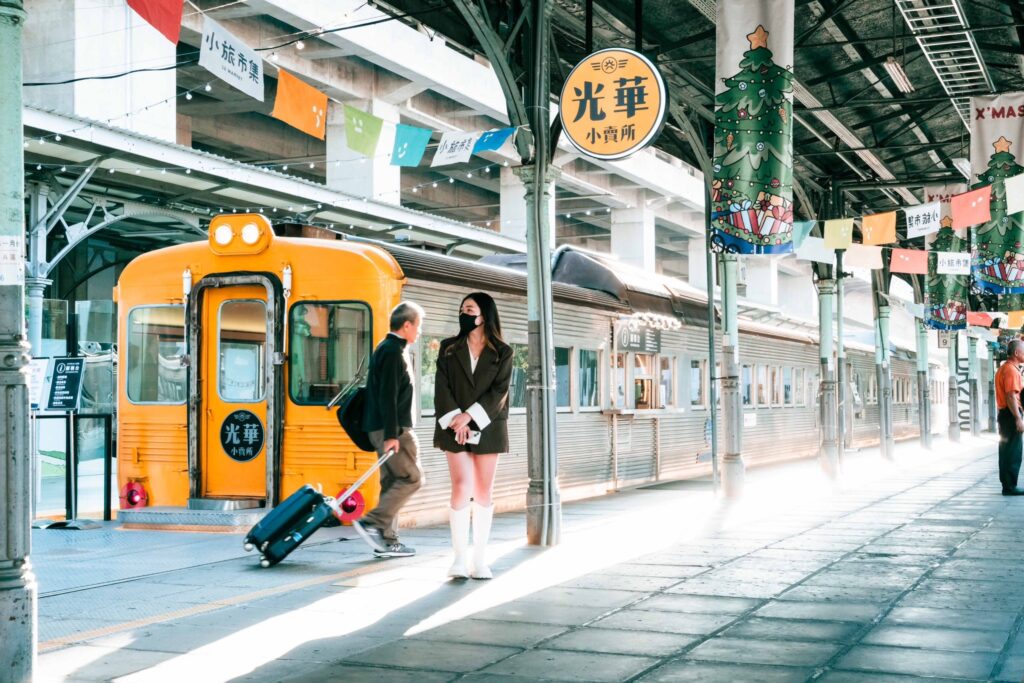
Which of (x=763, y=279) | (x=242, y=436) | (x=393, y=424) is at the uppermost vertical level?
(x=763, y=279)

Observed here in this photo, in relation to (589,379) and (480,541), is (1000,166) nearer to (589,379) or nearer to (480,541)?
(589,379)

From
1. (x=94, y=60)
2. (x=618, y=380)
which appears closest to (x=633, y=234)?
(x=94, y=60)

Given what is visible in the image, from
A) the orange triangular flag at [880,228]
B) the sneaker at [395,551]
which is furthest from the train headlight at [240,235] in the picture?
the orange triangular flag at [880,228]

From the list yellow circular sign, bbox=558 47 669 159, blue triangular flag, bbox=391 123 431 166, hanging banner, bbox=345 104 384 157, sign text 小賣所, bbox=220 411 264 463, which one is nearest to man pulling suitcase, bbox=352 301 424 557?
sign text 小賣所, bbox=220 411 264 463

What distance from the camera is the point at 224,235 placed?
10.9 meters

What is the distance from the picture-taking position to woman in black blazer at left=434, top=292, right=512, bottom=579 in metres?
7.88

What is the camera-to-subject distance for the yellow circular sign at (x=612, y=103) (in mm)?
9969

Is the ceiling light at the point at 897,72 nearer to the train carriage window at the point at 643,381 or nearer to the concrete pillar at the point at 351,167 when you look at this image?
the train carriage window at the point at 643,381

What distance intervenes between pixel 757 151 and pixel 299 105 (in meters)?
4.39

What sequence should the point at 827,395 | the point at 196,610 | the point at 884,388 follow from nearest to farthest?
the point at 196,610 → the point at 827,395 → the point at 884,388

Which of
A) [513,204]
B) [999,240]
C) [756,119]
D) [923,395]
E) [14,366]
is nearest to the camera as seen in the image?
[14,366]

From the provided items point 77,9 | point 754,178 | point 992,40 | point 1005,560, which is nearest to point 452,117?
point 77,9

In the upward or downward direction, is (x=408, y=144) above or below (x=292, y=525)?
above

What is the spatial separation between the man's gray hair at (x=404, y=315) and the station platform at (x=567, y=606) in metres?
1.70
